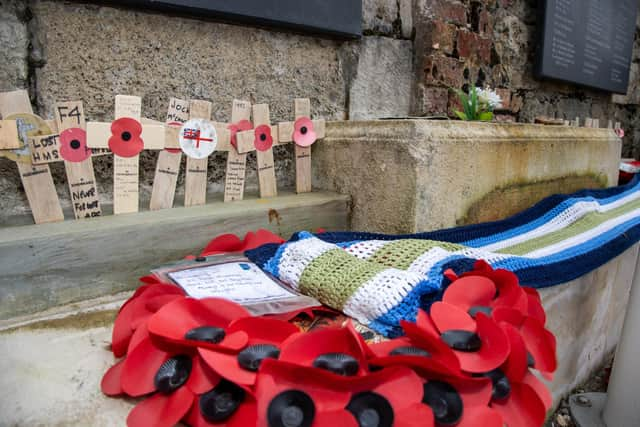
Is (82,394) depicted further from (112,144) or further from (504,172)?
(504,172)

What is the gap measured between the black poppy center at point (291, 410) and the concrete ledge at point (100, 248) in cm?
65

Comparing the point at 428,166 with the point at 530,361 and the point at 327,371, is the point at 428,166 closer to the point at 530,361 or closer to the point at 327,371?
the point at 530,361

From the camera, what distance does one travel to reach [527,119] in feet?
8.51

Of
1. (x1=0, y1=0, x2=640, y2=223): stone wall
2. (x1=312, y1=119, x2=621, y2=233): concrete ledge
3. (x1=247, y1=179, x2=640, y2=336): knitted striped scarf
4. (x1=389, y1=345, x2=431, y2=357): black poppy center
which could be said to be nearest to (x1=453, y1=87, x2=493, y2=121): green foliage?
(x1=312, y1=119, x2=621, y2=233): concrete ledge

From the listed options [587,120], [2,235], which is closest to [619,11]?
[587,120]

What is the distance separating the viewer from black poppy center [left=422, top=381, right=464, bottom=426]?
1.74 ft

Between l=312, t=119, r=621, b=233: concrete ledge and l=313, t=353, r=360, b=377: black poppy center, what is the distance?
26.9 inches

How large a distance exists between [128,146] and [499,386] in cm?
100

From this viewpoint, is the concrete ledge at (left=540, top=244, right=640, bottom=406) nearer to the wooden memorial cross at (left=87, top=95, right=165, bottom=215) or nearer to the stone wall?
the stone wall

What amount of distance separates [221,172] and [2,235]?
0.63 m

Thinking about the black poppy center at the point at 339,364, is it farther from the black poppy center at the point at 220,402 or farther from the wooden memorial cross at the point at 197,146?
the wooden memorial cross at the point at 197,146

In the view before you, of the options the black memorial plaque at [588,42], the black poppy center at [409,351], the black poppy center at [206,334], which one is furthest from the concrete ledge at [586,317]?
the black memorial plaque at [588,42]

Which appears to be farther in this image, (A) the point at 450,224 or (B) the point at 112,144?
(A) the point at 450,224

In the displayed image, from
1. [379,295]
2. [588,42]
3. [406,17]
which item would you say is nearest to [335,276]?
[379,295]
